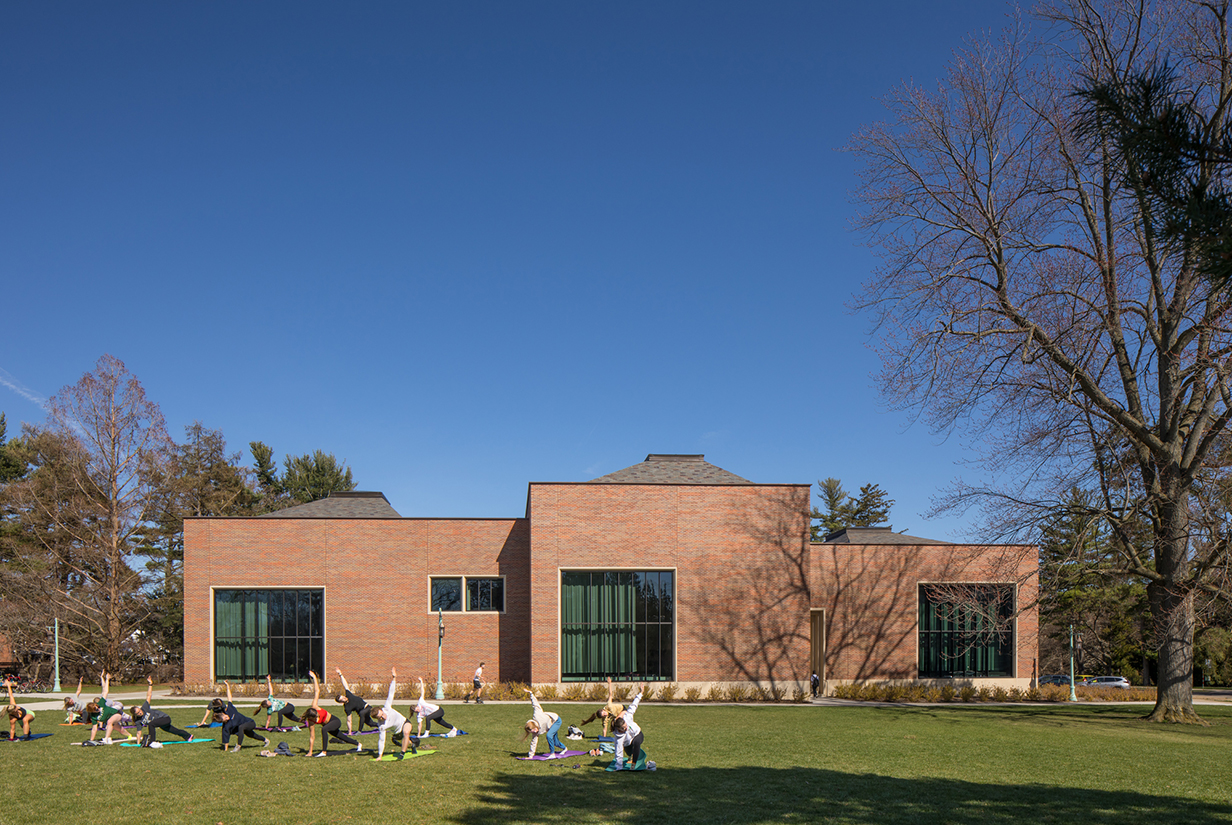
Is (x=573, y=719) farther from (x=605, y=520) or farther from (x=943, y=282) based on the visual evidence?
(x=943, y=282)

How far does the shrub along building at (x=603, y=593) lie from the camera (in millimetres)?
33469

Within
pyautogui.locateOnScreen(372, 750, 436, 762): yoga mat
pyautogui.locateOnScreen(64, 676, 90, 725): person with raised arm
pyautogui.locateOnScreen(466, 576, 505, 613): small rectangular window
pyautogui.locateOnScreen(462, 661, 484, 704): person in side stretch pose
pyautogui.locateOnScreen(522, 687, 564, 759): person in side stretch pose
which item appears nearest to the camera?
pyautogui.locateOnScreen(372, 750, 436, 762): yoga mat

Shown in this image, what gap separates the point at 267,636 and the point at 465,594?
7956 mm

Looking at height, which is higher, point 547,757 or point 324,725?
point 324,725

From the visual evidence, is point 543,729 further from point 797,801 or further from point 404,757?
point 797,801

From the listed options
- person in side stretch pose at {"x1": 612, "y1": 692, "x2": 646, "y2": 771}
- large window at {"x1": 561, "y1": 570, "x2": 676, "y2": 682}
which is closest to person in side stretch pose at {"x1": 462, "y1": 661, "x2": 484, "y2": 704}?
large window at {"x1": 561, "y1": 570, "x2": 676, "y2": 682}

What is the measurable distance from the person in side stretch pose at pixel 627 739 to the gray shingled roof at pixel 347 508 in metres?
23.7

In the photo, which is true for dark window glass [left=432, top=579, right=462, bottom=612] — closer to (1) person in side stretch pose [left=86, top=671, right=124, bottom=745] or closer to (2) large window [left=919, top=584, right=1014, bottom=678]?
(1) person in side stretch pose [left=86, top=671, right=124, bottom=745]

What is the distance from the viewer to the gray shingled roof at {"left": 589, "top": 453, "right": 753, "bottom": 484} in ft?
119

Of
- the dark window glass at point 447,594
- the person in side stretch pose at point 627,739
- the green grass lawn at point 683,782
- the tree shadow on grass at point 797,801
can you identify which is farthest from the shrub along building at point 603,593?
the tree shadow on grass at point 797,801

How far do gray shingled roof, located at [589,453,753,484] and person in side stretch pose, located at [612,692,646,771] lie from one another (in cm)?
1935

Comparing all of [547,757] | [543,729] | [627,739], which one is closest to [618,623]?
[543,729]

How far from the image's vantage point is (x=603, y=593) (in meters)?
33.7

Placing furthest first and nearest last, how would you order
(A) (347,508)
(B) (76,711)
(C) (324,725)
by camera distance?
(A) (347,508) → (B) (76,711) → (C) (324,725)
